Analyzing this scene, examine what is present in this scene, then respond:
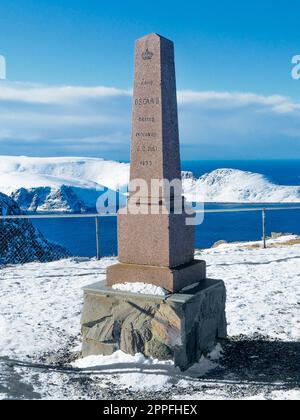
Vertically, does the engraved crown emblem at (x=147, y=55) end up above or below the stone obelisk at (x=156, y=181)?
above

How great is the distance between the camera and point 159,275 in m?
5.47

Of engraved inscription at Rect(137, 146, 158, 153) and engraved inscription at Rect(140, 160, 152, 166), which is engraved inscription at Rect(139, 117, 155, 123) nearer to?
engraved inscription at Rect(137, 146, 158, 153)

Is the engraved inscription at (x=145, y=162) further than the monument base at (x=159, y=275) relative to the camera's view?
Yes

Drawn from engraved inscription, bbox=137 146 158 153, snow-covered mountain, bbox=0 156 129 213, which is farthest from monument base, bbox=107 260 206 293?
snow-covered mountain, bbox=0 156 129 213

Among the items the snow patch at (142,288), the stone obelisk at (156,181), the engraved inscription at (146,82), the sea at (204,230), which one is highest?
the engraved inscription at (146,82)

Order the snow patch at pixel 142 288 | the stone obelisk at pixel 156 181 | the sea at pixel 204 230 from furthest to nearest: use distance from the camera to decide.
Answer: the sea at pixel 204 230 < the stone obelisk at pixel 156 181 < the snow patch at pixel 142 288

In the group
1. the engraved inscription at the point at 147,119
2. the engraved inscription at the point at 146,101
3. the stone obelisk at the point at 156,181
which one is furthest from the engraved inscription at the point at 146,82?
the engraved inscription at the point at 147,119

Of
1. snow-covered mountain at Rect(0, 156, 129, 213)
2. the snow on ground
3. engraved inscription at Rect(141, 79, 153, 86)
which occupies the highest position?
snow-covered mountain at Rect(0, 156, 129, 213)

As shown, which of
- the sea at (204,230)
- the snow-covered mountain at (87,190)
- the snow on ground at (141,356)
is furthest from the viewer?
the snow-covered mountain at (87,190)

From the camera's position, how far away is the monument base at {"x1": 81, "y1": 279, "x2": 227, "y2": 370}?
204 inches

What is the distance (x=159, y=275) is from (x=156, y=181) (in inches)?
41.8

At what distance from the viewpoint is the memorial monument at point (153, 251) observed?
5262mm

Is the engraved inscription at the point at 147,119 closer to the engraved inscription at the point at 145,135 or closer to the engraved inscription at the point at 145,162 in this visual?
the engraved inscription at the point at 145,135

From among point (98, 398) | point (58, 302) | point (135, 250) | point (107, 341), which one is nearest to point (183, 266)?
point (135, 250)
